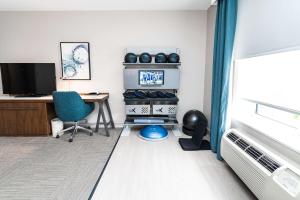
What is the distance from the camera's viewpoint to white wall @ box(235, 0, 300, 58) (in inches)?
54.7

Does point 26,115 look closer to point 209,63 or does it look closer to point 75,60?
point 75,60

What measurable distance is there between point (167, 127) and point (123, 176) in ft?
6.13

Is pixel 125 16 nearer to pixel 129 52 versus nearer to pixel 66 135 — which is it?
pixel 129 52

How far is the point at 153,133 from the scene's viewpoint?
3.17 m

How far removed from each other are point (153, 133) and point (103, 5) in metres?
2.51

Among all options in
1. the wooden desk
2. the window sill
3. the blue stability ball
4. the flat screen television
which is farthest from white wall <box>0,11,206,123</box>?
the window sill

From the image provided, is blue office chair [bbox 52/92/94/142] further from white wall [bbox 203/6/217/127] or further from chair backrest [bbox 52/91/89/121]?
white wall [bbox 203/6/217/127]

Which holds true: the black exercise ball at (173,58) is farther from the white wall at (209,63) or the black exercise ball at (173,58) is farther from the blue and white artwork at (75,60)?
the blue and white artwork at (75,60)

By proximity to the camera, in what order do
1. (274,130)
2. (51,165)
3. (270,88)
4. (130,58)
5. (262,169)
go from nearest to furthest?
1. (262,169)
2. (274,130)
3. (270,88)
4. (51,165)
5. (130,58)

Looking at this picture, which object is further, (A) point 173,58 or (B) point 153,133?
(A) point 173,58

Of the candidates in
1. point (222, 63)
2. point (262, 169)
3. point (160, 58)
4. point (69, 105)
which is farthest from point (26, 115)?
point (262, 169)

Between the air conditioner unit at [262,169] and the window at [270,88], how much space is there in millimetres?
382

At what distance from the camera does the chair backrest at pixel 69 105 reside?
2888 mm

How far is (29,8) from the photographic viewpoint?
336 cm
